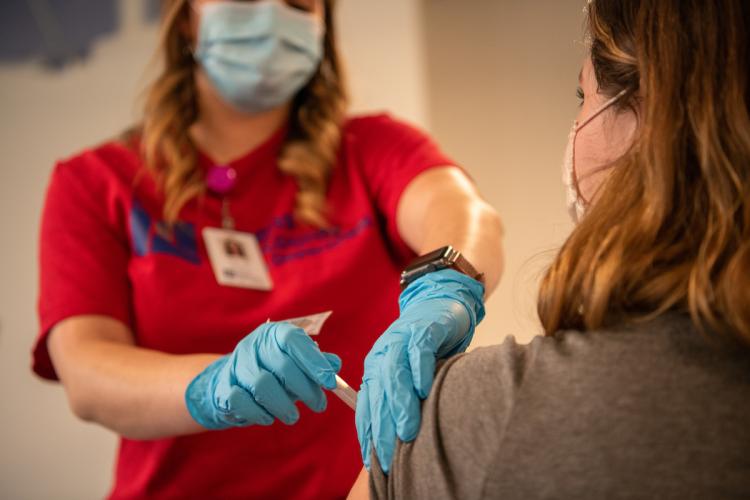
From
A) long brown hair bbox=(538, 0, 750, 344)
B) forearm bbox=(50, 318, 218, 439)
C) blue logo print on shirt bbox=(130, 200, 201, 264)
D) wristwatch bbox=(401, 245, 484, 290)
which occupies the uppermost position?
long brown hair bbox=(538, 0, 750, 344)

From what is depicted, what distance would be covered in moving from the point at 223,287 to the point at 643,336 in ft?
2.98

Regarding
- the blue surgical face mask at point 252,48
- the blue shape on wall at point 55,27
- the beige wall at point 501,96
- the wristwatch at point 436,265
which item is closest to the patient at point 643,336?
the wristwatch at point 436,265

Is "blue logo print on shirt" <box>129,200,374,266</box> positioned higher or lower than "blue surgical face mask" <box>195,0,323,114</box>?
lower

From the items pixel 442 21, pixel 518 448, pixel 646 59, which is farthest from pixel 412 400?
pixel 442 21

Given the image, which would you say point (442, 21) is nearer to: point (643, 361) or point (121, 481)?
point (121, 481)

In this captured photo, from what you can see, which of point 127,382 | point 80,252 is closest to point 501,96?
point 80,252

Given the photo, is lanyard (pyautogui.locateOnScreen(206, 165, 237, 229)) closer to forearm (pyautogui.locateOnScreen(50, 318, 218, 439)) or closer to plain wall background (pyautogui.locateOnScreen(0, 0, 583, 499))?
forearm (pyautogui.locateOnScreen(50, 318, 218, 439))

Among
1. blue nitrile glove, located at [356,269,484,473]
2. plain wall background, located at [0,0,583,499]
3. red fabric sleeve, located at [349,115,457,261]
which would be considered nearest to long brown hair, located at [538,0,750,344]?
blue nitrile glove, located at [356,269,484,473]

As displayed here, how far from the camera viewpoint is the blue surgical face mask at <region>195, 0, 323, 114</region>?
1694 mm

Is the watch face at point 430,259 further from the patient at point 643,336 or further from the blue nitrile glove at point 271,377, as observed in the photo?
the patient at point 643,336

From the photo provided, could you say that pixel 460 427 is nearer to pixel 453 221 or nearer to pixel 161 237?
pixel 453 221

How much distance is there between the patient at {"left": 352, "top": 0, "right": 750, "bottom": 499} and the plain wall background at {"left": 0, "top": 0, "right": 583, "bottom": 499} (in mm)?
1278

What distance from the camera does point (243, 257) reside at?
1564 mm

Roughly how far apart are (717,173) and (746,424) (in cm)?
23
